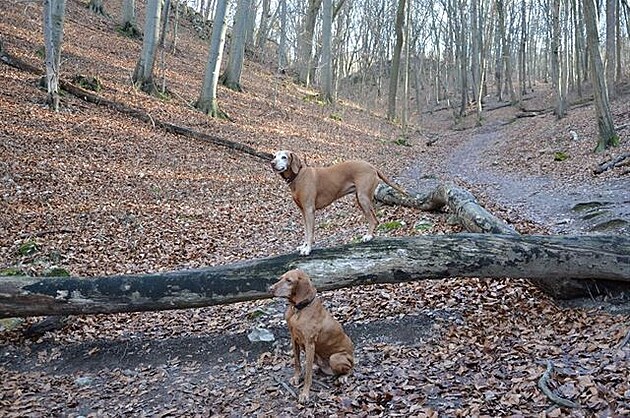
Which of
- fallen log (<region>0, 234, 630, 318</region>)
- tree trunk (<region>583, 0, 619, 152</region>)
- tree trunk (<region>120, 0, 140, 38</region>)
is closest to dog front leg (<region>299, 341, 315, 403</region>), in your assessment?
fallen log (<region>0, 234, 630, 318</region>)

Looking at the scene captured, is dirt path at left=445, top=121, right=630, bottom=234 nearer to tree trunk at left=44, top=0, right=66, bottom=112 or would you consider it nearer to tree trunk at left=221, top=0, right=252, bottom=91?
tree trunk at left=221, top=0, right=252, bottom=91

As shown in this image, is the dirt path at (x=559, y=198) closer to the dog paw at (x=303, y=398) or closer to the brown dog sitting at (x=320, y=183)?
the brown dog sitting at (x=320, y=183)

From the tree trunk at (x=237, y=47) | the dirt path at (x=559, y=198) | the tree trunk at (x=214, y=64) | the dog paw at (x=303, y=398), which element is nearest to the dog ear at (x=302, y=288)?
the dog paw at (x=303, y=398)

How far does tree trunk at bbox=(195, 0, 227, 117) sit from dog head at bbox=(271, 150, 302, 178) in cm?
1439

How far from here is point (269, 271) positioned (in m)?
6.33

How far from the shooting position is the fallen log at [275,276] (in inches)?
248

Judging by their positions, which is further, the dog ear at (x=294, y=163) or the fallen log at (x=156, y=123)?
the fallen log at (x=156, y=123)

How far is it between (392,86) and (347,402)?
30.2 meters

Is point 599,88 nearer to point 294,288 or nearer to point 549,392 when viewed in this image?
point 549,392

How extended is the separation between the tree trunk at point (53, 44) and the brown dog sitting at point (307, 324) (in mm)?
13312

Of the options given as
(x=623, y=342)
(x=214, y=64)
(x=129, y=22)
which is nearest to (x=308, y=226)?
(x=623, y=342)

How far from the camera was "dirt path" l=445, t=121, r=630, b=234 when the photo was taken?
8.91 meters

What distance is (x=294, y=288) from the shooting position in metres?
4.88

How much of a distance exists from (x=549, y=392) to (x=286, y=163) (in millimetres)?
3431
